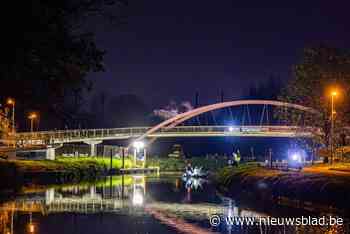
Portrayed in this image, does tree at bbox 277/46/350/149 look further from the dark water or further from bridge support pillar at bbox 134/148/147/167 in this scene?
bridge support pillar at bbox 134/148/147/167

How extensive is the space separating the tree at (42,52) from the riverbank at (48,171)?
2647cm

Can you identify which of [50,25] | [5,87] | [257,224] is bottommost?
[257,224]

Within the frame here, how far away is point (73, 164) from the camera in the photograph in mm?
71000

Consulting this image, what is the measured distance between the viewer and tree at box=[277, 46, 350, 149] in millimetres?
54312

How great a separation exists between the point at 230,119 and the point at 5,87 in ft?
321

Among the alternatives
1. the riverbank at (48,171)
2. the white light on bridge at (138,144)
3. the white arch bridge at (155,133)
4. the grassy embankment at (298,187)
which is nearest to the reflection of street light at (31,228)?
the grassy embankment at (298,187)

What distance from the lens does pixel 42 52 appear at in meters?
18.8

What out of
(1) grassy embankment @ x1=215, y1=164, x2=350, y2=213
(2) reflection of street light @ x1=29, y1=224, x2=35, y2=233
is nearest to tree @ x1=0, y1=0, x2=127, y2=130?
(2) reflection of street light @ x1=29, y1=224, x2=35, y2=233

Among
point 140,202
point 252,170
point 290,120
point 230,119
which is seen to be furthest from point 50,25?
point 230,119

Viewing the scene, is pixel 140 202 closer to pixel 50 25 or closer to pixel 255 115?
pixel 50 25

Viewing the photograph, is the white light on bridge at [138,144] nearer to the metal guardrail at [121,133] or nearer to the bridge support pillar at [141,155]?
the bridge support pillar at [141,155]

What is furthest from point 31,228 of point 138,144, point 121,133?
point 121,133
